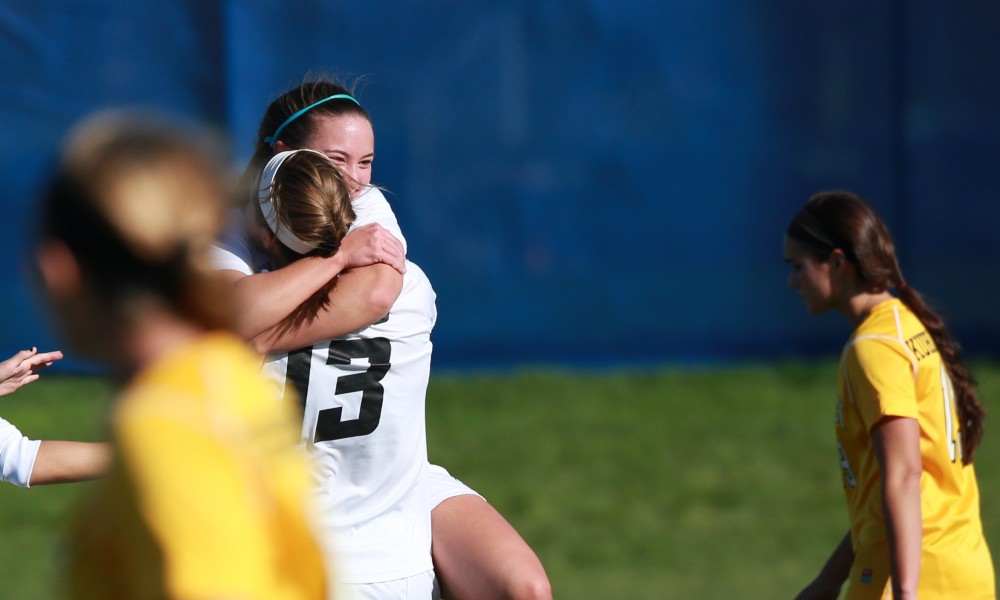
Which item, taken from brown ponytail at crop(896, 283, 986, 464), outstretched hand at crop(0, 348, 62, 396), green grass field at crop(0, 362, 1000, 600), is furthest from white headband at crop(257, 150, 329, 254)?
green grass field at crop(0, 362, 1000, 600)

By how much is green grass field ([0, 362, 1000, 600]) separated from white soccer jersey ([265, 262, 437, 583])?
10.4 ft

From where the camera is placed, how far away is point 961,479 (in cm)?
307

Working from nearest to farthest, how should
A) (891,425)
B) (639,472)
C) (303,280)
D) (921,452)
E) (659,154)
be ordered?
(303,280) → (891,425) → (921,452) → (639,472) → (659,154)

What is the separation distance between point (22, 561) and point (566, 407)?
3146 mm

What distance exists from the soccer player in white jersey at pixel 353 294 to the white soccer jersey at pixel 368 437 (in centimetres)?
7

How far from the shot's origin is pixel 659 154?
24.4 feet

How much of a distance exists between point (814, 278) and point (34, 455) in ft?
6.29

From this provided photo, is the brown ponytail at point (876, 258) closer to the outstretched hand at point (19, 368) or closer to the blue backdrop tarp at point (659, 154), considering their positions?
the outstretched hand at point (19, 368)

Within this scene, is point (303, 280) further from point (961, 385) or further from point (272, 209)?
point (961, 385)

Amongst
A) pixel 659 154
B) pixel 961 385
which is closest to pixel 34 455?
pixel 961 385

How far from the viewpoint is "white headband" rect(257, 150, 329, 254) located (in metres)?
2.40

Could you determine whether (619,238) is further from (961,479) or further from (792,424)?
(961,479)

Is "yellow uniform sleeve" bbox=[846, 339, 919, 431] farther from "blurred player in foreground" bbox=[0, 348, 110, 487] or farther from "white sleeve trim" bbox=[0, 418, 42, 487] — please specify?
"white sleeve trim" bbox=[0, 418, 42, 487]

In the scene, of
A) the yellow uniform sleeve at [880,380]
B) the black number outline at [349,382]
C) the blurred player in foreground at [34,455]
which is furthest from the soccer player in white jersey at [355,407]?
the yellow uniform sleeve at [880,380]
